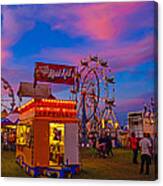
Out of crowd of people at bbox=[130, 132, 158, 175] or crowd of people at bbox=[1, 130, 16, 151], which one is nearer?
crowd of people at bbox=[130, 132, 158, 175]

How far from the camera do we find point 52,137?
2.76m

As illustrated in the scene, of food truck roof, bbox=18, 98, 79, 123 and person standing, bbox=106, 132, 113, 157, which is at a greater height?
food truck roof, bbox=18, 98, 79, 123

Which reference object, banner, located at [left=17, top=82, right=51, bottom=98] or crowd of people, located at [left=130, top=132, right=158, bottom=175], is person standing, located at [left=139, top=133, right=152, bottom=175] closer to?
crowd of people, located at [left=130, top=132, right=158, bottom=175]

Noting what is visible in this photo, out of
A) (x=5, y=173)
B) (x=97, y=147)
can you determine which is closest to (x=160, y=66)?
(x=97, y=147)

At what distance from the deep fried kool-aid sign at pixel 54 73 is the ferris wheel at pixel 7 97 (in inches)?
5.9

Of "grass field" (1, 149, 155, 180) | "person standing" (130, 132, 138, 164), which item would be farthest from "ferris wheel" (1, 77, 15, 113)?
"person standing" (130, 132, 138, 164)

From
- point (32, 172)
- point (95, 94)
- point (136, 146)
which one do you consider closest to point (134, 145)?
point (136, 146)

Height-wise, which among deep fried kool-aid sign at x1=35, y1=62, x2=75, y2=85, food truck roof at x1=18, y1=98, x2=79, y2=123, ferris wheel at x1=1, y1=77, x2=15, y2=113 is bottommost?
food truck roof at x1=18, y1=98, x2=79, y2=123

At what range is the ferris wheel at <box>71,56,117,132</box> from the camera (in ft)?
8.95

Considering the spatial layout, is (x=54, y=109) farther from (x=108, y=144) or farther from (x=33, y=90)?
(x=108, y=144)

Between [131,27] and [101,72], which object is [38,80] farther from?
[131,27]

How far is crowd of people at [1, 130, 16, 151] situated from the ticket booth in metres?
0.08

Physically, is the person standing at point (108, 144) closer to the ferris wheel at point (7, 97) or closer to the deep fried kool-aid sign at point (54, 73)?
the deep fried kool-aid sign at point (54, 73)

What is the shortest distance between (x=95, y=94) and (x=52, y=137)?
0.29 metres
